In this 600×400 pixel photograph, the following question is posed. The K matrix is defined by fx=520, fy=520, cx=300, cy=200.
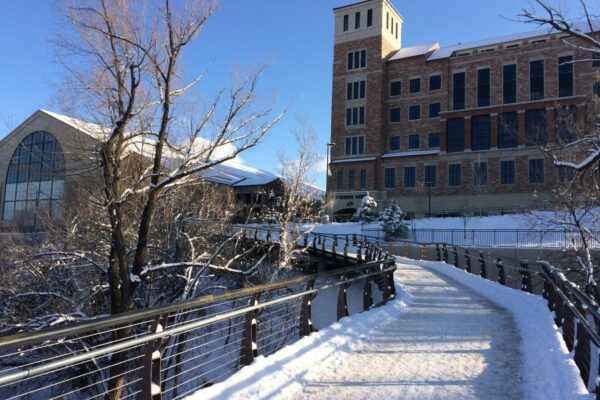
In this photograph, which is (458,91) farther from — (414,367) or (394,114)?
(414,367)

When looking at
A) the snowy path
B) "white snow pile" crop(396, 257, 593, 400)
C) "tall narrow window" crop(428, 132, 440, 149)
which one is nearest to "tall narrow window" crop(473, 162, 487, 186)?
"tall narrow window" crop(428, 132, 440, 149)

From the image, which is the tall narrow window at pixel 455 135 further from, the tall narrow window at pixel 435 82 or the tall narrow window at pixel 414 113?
the tall narrow window at pixel 435 82

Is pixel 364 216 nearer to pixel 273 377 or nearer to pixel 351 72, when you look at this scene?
pixel 351 72

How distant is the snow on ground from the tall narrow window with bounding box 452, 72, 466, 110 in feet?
156

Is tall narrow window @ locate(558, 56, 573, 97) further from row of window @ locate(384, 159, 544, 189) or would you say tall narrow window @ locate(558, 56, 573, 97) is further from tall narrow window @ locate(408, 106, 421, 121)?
tall narrow window @ locate(408, 106, 421, 121)

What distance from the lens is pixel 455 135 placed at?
177ft

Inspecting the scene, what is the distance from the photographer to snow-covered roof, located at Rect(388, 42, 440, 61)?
58.5 metres

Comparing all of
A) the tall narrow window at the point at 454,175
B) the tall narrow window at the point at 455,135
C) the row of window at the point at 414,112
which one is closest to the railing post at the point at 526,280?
the tall narrow window at the point at 454,175

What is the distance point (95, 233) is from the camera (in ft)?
64.0

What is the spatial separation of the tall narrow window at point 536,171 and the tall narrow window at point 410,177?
1121cm

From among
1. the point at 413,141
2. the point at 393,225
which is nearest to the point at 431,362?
the point at 393,225

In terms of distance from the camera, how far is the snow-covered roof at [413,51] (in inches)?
2303

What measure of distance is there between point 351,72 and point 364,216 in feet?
70.4

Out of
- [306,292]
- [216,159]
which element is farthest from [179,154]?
[306,292]
